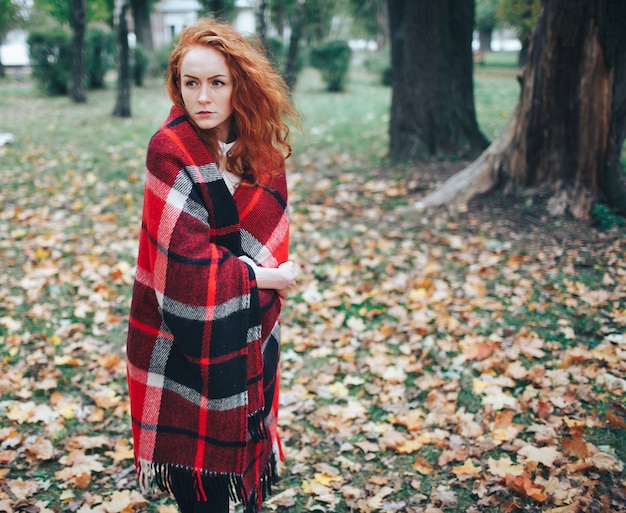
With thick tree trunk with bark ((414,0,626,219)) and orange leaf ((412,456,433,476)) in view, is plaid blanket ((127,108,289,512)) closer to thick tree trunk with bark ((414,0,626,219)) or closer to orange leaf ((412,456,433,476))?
orange leaf ((412,456,433,476))

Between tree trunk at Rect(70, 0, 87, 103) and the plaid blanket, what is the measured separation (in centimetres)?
1530

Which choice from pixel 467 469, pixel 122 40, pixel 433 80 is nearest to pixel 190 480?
pixel 467 469

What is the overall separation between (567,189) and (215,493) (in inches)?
189

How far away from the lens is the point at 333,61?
18672mm

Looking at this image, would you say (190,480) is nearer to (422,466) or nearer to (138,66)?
(422,466)

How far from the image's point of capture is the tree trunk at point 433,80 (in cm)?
738

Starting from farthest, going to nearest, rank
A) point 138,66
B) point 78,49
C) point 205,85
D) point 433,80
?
point 138,66 < point 78,49 < point 433,80 < point 205,85

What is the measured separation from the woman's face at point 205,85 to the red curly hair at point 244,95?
0.08 ft

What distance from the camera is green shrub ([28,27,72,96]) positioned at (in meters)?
17.0

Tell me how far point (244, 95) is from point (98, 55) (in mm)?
19254

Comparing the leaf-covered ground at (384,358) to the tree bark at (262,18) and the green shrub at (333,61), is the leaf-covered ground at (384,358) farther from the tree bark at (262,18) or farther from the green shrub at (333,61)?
the green shrub at (333,61)

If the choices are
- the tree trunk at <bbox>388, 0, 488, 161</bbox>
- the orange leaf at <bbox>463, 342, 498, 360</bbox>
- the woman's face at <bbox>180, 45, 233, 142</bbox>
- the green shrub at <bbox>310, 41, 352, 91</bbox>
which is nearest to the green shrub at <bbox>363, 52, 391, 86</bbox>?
the green shrub at <bbox>310, 41, 352, 91</bbox>

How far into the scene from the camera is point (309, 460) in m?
3.17

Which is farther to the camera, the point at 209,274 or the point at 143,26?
the point at 143,26
